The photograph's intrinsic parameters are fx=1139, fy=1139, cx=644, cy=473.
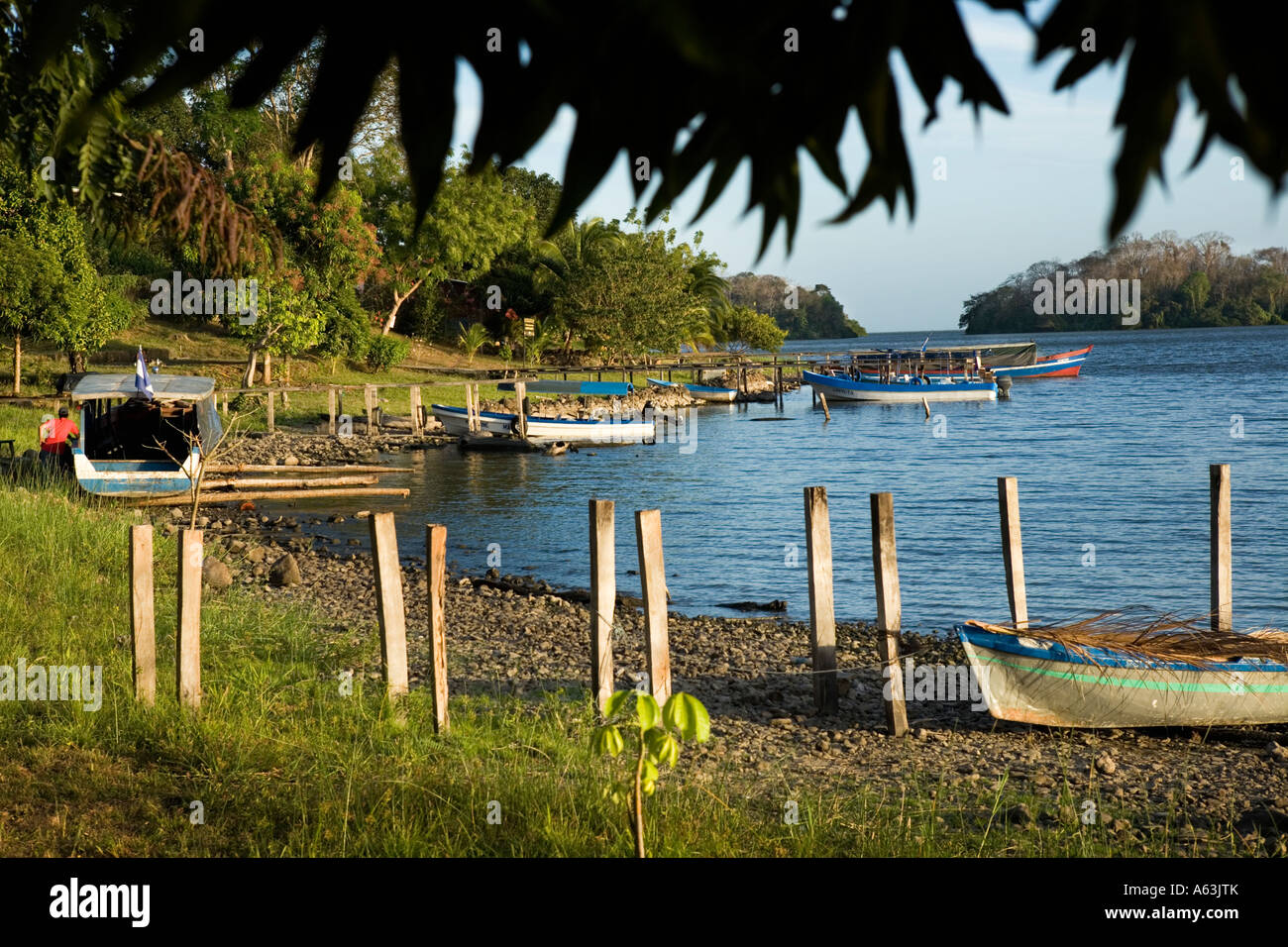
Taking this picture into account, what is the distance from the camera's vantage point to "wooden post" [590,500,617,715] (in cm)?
930

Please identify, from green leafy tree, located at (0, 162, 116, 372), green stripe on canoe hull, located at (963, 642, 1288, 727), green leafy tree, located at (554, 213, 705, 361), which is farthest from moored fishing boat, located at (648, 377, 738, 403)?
green stripe on canoe hull, located at (963, 642, 1288, 727)

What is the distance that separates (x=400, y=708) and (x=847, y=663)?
6707 millimetres

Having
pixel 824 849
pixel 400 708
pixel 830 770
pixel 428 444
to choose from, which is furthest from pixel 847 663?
pixel 428 444

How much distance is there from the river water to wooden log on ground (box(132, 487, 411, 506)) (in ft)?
1.87

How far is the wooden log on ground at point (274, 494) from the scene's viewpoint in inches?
873

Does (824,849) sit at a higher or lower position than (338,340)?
lower

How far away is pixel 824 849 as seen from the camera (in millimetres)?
6152

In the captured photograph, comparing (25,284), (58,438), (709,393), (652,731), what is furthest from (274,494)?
(709,393)

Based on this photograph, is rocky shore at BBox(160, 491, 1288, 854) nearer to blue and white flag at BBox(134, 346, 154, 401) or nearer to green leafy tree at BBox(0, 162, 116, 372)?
blue and white flag at BBox(134, 346, 154, 401)

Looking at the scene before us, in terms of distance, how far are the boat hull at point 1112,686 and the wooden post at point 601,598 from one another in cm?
339

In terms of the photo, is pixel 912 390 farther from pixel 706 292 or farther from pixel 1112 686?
pixel 1112 686

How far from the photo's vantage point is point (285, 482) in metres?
24.5

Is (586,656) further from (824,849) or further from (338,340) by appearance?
(338,340)

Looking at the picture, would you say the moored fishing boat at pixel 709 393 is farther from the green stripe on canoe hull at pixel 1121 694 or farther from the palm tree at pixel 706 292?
the green stripe on canoe hull at pixel 1121 694
